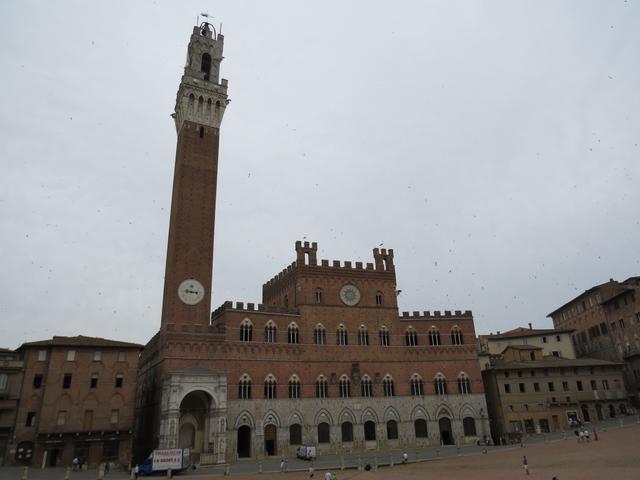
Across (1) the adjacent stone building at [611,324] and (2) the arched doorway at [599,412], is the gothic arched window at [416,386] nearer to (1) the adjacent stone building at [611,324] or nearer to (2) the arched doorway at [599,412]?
(2) the arched doorway at [599,412]

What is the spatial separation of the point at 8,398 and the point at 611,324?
214ft

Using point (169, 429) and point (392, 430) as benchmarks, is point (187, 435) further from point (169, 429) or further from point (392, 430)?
point (392, 430)

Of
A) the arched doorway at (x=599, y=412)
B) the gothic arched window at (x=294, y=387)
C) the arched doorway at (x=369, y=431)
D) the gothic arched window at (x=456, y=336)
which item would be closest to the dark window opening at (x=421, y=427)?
the arched doorway at (x=369, y=431)

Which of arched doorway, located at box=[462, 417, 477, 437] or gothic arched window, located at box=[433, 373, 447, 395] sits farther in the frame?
gothic arched window, located at box=[433, 373, 447, 395]

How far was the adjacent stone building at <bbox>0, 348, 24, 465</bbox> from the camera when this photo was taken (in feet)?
125

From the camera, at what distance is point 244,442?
137 ft

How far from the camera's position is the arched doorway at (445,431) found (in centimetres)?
4772

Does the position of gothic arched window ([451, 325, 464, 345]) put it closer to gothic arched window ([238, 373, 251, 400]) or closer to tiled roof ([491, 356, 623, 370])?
tiled roof ([491, 356, 623, 370])

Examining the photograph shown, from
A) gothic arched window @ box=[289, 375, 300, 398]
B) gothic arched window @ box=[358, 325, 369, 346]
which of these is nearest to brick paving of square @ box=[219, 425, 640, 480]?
gothic arched window @ box=[289, 375, 300, 398]

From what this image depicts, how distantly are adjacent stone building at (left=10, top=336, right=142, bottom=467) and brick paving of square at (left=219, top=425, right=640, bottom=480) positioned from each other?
1383 cm

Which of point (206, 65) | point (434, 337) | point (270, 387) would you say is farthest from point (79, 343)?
point (434, 337)

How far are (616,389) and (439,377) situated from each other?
2025cm

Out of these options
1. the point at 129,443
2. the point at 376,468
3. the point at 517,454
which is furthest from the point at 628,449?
the point at 129,443

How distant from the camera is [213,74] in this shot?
52.3 m
